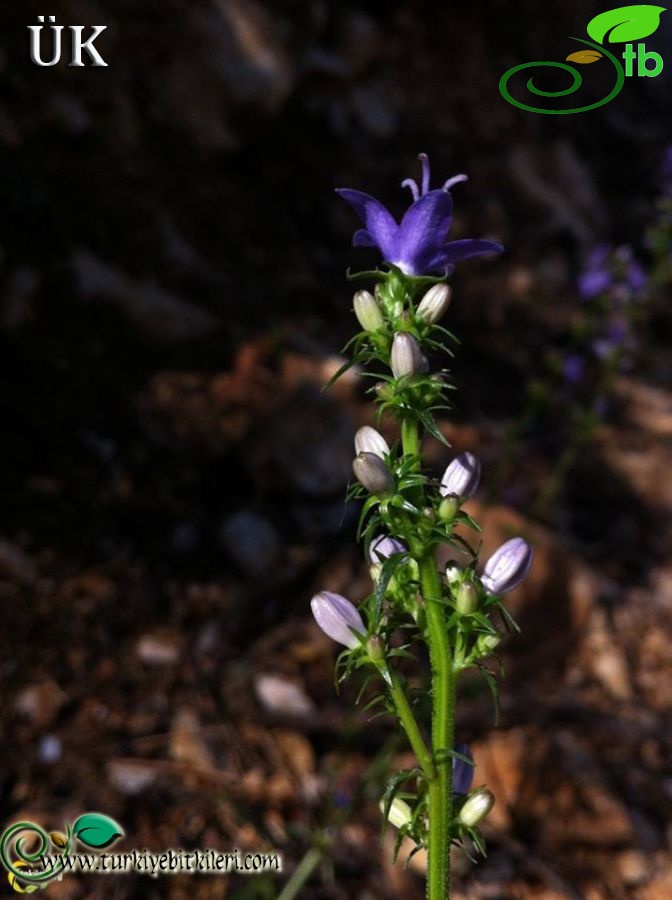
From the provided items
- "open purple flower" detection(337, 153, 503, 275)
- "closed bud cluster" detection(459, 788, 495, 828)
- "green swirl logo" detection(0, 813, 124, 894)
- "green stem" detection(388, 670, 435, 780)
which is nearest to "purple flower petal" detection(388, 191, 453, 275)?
"open purple flower" detection(337, 153, 503, 275)

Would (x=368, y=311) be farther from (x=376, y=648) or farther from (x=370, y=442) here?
(x=376, y=648)

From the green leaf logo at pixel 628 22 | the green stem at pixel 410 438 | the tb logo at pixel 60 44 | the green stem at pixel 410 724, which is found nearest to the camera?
the green stem at pixel 410 724

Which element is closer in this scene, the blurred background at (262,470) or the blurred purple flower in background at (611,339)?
the blurred background at (262,470)

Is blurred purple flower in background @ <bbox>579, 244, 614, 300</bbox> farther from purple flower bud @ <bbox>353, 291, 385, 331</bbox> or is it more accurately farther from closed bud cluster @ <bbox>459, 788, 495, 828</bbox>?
closed bud cluster @ <bbox>459, 788, 495, 828</bbox>

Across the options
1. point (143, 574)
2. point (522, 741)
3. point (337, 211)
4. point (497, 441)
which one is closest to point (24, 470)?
point (143, 574)

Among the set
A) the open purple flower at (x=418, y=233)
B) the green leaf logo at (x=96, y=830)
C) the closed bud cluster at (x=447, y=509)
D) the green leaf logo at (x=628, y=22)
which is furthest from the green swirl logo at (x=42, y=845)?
the green leaf logo at (x=628, y=22)

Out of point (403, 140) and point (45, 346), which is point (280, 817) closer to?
point (45, 346)

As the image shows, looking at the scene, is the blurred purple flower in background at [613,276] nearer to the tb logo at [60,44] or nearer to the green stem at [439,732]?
the tb logo at [60,44]

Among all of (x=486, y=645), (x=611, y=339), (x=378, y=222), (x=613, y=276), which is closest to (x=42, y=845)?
(x=486, y=645)

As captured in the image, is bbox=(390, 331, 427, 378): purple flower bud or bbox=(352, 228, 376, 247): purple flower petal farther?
bbox=(352, 228, 376, 247): purple flower petal
